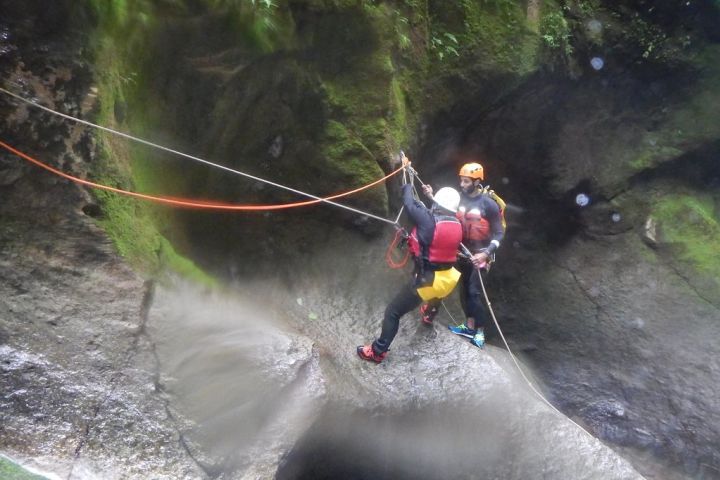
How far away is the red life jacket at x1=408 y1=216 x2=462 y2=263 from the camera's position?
6.11m

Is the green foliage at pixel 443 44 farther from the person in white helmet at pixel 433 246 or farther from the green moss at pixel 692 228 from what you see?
the green moss at pixel 692 228

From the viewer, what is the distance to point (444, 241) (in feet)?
20.1

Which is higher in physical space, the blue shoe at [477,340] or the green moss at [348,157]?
the green moss at [348,157]

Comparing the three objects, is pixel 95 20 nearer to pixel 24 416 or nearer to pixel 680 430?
pixel 24 416

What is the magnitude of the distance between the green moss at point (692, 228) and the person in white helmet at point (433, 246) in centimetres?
512

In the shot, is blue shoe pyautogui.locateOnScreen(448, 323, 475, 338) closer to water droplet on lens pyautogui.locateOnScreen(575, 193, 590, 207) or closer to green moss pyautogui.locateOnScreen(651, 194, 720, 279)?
water droplet on lens pyautogui.locateOnScreen(575, 193, 590, 207)

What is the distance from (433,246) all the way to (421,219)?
1.04 feet

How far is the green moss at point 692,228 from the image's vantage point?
9.20 metres

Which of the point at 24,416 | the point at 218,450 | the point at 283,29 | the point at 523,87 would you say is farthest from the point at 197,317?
the point at 523,87

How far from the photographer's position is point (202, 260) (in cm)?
690

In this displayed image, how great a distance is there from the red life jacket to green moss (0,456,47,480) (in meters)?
4.01

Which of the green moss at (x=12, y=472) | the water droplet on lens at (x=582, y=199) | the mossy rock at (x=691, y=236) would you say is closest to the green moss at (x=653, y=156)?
the mossy rock at (x=691, y=236)

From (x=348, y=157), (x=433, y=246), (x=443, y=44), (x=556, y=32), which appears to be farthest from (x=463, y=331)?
(x=556, y=32)

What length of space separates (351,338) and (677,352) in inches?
216
